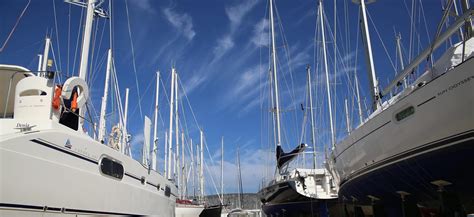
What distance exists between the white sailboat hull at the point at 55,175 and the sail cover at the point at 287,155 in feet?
38.5

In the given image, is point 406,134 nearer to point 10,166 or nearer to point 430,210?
point 430,210

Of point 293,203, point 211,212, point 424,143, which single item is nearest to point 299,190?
point 293,203

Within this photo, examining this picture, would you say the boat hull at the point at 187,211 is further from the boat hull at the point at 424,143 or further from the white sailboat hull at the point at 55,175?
the boat hull at the point at 424,143

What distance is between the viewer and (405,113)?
8266 mm

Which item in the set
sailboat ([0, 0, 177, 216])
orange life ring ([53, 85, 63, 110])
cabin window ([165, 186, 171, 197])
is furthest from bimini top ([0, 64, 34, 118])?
cabin window ([165, 186, 171, 197])

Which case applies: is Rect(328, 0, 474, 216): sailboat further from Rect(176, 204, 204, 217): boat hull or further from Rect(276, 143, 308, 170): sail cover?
Rect(176, 204, 204, 217): boat hull

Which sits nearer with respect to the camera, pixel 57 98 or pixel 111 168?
pixel 57 98

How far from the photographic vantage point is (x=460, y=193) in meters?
7.95

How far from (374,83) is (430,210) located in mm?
4631

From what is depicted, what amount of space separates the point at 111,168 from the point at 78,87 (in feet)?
7.38

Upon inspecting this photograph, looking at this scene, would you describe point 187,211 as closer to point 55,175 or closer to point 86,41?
point 86,41

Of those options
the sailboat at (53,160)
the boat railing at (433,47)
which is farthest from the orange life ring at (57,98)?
the boat railing at (433,47)

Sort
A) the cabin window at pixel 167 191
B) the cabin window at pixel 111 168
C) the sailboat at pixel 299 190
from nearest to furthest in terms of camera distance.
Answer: the cabin window at pixel 111 168
the cabin window at pixel 167 191
the sailboat at pixel 299 190

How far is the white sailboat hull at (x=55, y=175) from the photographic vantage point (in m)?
6.02
